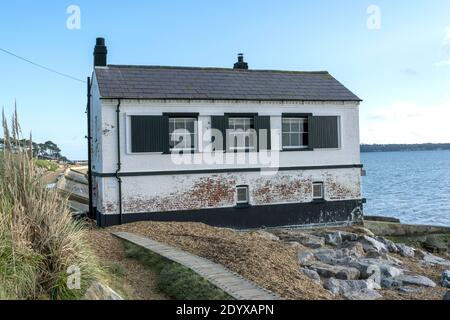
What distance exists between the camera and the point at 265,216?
21391mm

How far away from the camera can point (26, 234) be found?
8133mm

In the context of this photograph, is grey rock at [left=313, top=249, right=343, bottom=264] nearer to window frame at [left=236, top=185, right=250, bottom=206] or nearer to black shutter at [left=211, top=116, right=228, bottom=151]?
window frame at [left=236, top=185, right=250, bottom=206]

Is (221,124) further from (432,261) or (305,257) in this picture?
(432,261)

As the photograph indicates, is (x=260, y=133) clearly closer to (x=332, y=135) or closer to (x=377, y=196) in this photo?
(x=332, y=135)

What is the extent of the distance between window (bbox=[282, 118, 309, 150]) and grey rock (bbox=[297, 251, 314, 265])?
9.13 meters

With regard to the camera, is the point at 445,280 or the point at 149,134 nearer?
the point at 445,280

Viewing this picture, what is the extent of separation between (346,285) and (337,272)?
0.82m

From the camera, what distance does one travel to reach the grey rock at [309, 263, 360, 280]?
1156 centimetres

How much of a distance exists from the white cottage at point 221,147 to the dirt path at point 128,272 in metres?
6.57

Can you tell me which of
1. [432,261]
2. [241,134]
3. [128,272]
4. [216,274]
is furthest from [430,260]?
[128,272]

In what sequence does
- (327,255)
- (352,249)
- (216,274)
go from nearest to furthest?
(216,274), (327,255), (352,249)

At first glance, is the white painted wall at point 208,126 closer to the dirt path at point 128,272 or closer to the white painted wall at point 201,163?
the white painted wall at point 201,163

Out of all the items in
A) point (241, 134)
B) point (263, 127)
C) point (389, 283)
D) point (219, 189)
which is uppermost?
point (263, 127)

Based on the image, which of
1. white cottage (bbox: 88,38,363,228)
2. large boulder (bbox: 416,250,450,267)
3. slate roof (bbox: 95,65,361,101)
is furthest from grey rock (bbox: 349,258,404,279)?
slate roof (bbox: 95,65,361,101)
